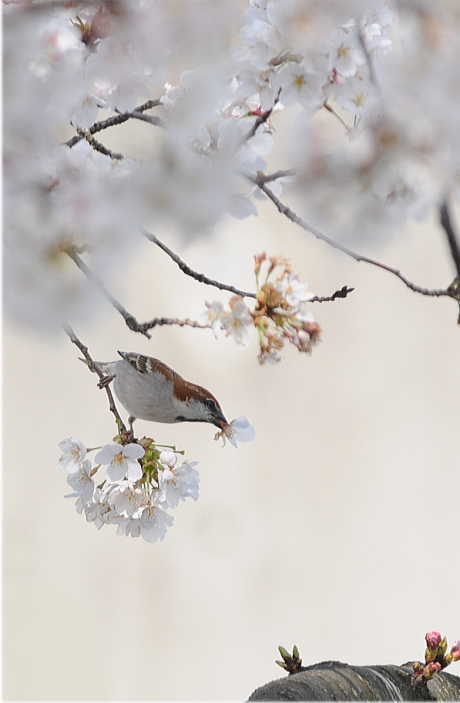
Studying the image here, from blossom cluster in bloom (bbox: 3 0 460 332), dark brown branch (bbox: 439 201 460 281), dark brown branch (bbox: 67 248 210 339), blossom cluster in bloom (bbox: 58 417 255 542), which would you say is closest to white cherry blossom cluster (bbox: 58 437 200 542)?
blossom cluster in bloom (bbox: 58 417 255 542)

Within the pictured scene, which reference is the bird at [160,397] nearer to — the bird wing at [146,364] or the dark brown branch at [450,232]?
the bird wing at [146,364]

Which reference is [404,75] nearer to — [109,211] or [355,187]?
[355,187]

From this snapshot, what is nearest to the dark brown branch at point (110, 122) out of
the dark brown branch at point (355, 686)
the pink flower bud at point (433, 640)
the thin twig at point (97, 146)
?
the thin twig at point (97, 146)

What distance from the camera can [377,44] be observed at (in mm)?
661

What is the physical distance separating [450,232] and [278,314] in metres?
0.39

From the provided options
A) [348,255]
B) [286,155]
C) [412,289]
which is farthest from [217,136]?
[412,289]

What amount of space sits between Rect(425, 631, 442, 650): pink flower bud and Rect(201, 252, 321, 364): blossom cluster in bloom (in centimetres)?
42

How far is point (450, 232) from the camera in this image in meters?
0.42

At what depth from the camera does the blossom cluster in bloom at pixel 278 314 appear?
2.60ft

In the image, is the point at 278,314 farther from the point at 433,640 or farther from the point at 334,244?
the point at 433,640

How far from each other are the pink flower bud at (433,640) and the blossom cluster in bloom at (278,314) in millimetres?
419

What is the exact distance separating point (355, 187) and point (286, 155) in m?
0.07

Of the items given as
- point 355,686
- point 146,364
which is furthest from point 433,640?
point 146,364

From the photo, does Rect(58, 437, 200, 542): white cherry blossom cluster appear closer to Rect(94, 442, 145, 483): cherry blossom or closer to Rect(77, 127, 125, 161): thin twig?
Rect(94, 442, 145, 483): cherry blossom
